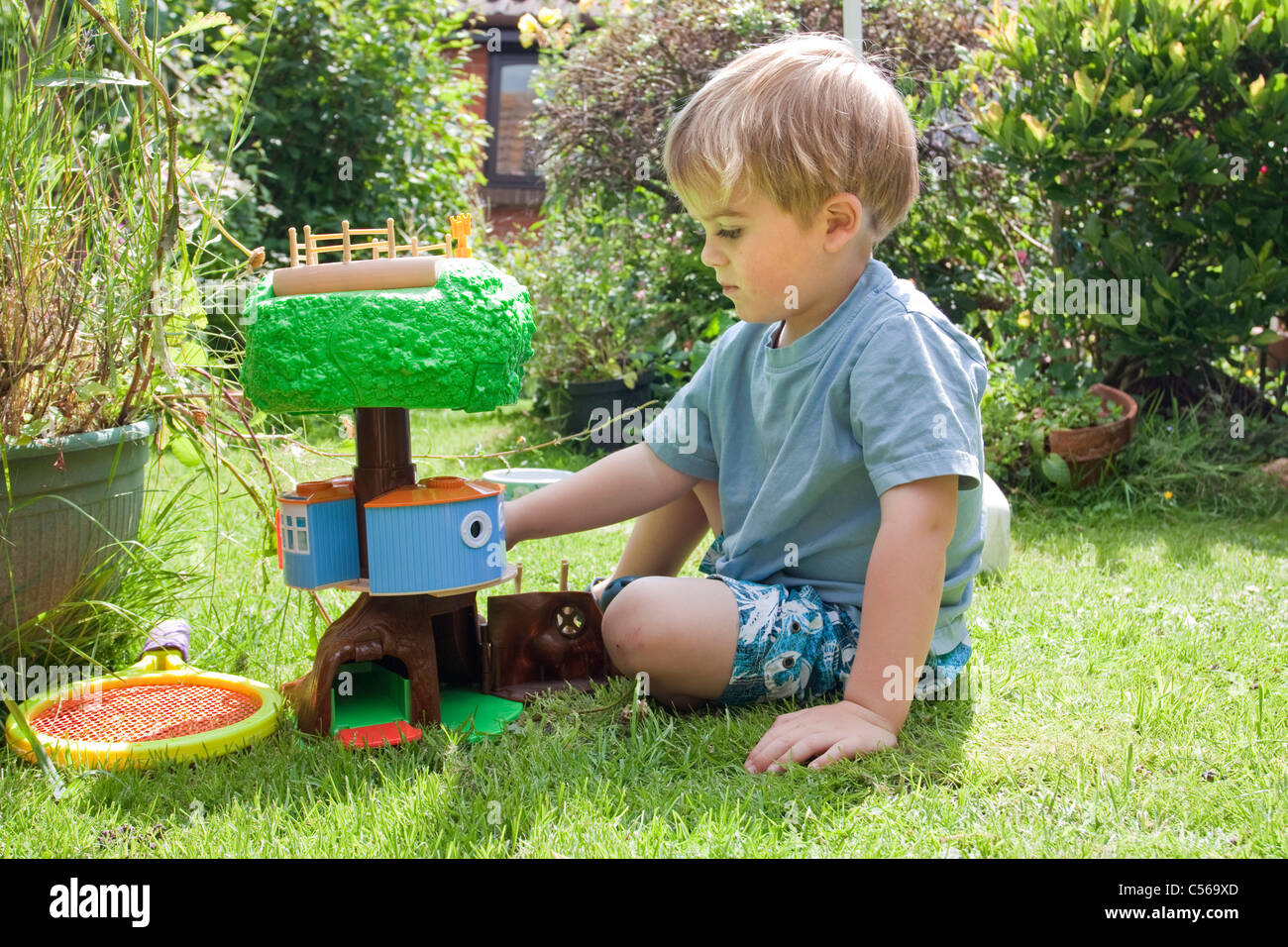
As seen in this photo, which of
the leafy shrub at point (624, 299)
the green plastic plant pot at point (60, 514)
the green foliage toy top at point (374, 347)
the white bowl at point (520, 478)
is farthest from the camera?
the leafy shrub at point (624, 299)

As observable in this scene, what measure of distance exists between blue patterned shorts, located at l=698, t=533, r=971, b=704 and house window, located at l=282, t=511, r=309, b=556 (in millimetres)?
726

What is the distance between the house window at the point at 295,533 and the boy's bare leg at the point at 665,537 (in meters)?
0.79

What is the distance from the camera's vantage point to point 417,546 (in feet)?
6.04

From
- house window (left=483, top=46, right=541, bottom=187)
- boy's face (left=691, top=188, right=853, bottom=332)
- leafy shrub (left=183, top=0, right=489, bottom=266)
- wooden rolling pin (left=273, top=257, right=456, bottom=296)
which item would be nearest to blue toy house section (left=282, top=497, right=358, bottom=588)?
wooden rolling pin (left=273, top=257, right=456, bottom=296)

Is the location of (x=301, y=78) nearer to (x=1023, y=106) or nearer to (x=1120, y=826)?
(x=1023, y=106)

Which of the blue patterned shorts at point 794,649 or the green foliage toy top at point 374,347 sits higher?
the green foliage toy top at point 374,347

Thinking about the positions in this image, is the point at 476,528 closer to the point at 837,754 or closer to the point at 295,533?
the point at 295,533

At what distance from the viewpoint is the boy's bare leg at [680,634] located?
6.44 feet

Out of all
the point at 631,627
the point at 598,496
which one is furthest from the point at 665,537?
the point at 631,627

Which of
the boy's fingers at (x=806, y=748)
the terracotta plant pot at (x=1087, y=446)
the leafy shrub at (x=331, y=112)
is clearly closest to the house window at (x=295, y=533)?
the boy's fingers at (x=806, y=748)

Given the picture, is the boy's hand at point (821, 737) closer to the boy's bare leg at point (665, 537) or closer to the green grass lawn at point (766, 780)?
the green grass lawn at point (766, 780)

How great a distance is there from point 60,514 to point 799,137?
4.89 feet

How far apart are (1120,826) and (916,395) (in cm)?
72

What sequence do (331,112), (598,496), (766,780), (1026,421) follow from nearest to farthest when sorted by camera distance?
1. (766,780)
2. (598,496)
3. (1026,421)
4. (331,112)
